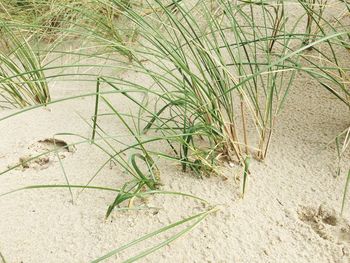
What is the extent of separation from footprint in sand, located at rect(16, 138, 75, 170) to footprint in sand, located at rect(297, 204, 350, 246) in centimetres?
66

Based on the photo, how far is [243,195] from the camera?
1147mm

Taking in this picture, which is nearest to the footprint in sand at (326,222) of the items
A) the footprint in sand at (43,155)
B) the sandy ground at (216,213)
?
the sandy ground at (216,213)

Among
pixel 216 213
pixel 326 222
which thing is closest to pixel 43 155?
pixel 216 213

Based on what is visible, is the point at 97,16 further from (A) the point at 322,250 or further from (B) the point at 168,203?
(A) the point at 322,250

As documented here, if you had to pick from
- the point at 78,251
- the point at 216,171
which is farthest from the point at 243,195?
the point at 78,251

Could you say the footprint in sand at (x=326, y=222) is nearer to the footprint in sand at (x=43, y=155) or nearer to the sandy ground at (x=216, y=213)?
the sandy ground at (x=216, y=213)

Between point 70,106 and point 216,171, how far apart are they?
711 mm

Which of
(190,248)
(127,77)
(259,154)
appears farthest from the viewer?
(127,77)

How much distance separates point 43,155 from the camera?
1360mm

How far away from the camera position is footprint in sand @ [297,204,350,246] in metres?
1.07

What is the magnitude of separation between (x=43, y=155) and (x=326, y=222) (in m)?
0.79

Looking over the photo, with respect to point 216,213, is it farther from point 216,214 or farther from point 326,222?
point 326,222

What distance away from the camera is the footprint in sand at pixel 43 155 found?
4.37 ft

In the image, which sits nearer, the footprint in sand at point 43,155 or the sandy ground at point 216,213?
the sandy ground at point 216,213
